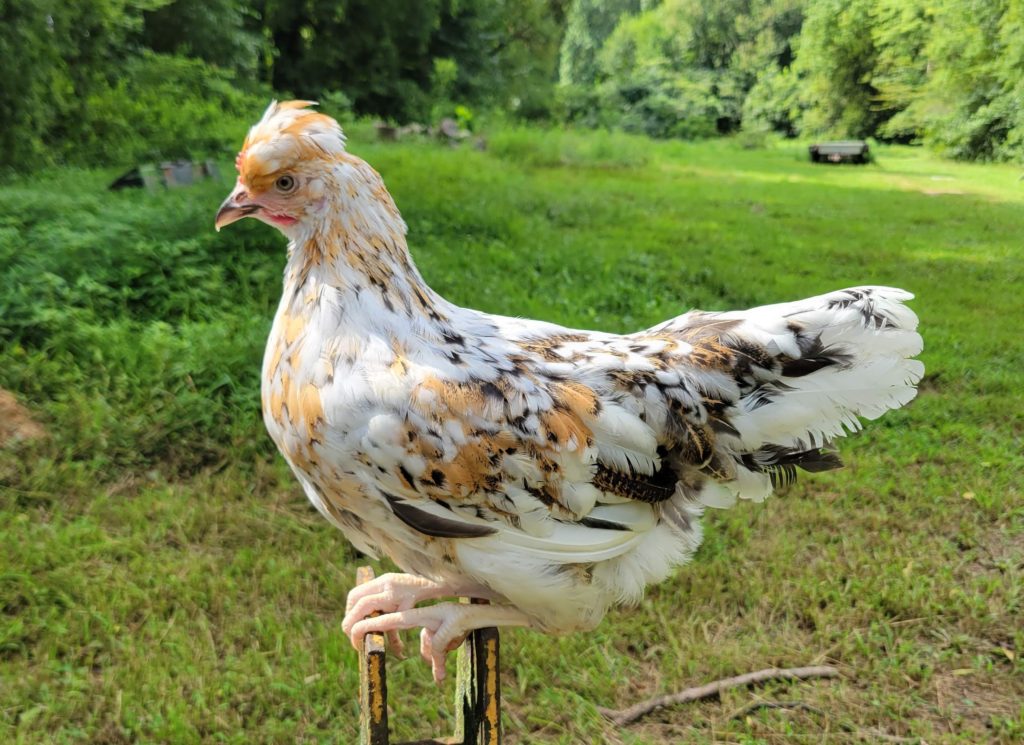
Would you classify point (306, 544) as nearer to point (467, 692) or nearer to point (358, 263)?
point (467, 692)

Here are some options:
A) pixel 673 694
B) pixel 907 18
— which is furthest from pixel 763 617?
pixel 907 18

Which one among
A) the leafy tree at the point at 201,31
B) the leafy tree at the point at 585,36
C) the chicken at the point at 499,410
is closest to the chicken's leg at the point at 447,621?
the chicken at the point at 499,410

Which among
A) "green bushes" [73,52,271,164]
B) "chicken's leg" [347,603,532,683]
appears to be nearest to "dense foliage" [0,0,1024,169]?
"green bushes" [73,52,271,164]

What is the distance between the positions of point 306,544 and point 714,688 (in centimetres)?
174

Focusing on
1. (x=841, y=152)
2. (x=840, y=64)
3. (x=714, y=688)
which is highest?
(x=840, y=64)

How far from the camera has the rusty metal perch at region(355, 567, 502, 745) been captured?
5.41 ft

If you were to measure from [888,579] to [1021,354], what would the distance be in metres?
2.59

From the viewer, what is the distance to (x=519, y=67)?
53.0 feet

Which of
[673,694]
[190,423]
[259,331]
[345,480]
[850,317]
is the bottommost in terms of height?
[673,694]

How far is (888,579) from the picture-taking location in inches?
123

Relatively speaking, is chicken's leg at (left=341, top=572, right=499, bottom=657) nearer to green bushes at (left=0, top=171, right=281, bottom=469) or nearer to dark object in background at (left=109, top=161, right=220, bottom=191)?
green bushes at (left=0, top=171, right=281, bottom=469)

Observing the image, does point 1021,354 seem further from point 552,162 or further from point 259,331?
point 552,162

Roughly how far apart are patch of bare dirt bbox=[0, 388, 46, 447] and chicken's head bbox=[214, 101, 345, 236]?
241 centimetres

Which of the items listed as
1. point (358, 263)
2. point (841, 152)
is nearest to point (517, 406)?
point (358, 263)
